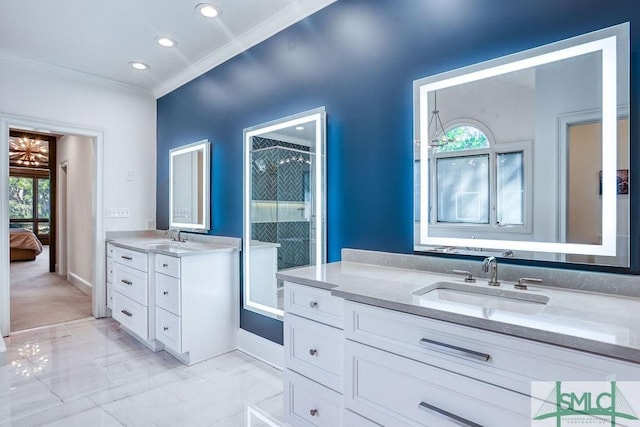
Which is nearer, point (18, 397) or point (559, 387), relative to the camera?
point (559, 387)

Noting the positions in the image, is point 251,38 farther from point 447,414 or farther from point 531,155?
point 447,414

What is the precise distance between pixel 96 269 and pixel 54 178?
11.7ft

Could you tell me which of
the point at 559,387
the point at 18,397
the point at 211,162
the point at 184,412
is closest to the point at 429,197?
the point at 559,387

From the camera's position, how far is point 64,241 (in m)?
6.02

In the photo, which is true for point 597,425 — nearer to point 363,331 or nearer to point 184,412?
point 363,331

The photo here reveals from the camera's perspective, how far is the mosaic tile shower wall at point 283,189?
2.47 metres

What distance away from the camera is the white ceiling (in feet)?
8.20

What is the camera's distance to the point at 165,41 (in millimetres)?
3000

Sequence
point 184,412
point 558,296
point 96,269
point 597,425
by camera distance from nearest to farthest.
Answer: point 597,425, point 558,296, point 184,412, point 96,269

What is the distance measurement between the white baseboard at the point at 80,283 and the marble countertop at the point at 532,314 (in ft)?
14.5

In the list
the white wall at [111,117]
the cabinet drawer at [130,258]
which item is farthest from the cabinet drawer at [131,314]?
the white wall at [111,117]

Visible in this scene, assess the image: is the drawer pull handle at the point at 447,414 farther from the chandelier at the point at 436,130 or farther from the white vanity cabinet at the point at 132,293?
the white vanity cabinet at the point at 132,293

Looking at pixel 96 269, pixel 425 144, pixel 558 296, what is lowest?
pixel 96 269

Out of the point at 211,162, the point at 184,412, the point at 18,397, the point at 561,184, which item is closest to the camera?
the point at 561,184
